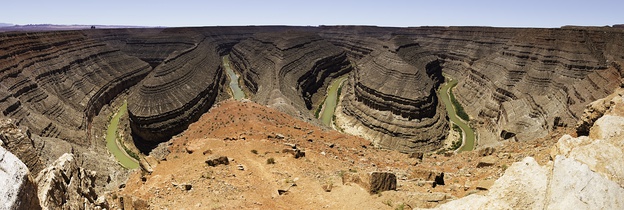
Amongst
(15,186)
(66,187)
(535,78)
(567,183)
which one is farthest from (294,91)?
(15,186)

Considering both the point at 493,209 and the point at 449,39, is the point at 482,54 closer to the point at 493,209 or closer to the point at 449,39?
the point at 449,39

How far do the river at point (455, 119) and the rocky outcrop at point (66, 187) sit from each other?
42.0 m

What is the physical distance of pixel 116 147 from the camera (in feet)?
142

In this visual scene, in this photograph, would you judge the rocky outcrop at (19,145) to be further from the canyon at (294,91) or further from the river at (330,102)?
the river at (330,102)

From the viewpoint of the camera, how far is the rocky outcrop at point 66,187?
8117 millimetres

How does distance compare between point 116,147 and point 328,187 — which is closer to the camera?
point 328,187

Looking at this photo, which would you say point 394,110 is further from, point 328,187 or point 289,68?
point 328,187

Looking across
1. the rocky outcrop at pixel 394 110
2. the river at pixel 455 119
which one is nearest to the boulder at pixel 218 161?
the rocky outcrop at pixel 394 110

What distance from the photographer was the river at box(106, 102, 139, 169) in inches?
1548

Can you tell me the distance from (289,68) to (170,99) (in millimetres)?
25131

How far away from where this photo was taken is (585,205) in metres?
8.36

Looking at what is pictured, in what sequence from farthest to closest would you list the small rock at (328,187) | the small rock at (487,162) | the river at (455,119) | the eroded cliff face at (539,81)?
the river at (455,119), the eroded cliff face at (539,81), the small rock at (487,162), the small rock at (328,187)

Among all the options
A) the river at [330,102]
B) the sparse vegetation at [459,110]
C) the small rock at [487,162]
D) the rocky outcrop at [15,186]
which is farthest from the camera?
the river at [330,102]

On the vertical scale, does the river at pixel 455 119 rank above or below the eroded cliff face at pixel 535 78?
below
